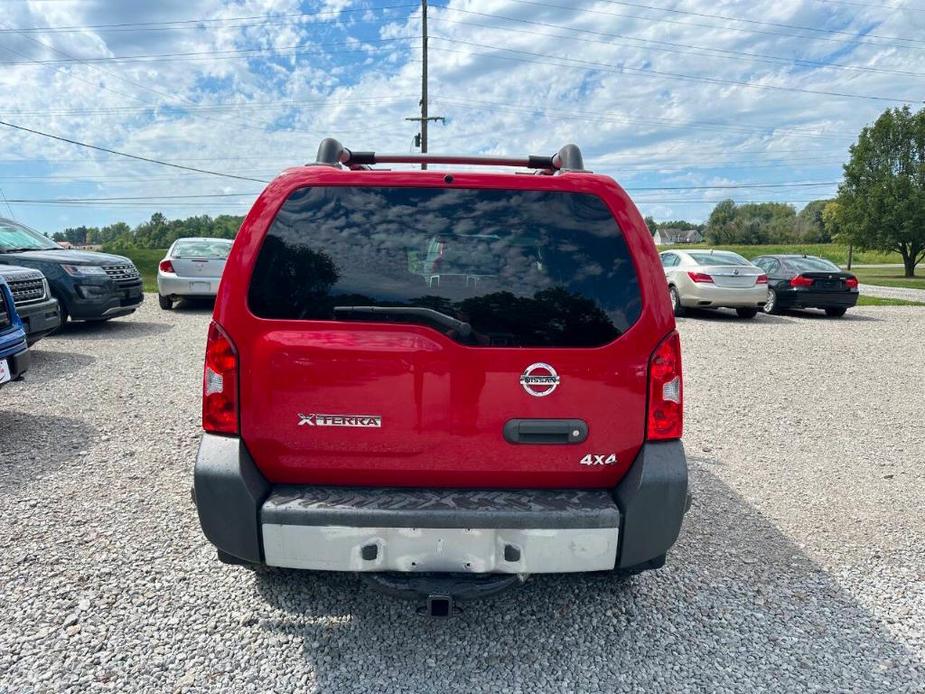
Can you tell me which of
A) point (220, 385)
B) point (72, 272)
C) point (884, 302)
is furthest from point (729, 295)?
point (220, 385)

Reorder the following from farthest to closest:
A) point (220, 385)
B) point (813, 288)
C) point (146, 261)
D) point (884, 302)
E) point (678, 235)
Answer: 1. point (678, 235)
2. point (146, 261)
3. point (884, 302)
4. point (813, 288)
5. point (220, 385)

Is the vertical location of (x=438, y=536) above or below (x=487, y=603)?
above

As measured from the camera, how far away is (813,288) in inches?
531

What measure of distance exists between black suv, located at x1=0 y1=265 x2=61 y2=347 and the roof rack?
4977 mm

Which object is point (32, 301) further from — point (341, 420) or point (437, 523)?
point (437, 523)

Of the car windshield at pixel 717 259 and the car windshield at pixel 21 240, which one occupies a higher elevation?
the car windshield at pixel 21 240

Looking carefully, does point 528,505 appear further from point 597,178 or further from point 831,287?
point 831,287

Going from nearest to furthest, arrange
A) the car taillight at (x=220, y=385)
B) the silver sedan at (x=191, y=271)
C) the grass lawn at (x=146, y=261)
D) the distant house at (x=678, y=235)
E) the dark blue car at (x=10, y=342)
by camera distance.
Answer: the car taillight at (x=220, y=385), the dark blue car at (x=10, y=342), the silver sedan at (x=191, y=271), the grass lawn at (x=146, y=261), the distant house at (x=678, y=235)

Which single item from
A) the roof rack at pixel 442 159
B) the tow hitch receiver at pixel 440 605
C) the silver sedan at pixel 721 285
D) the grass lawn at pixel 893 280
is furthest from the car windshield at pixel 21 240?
the grass lawn at pixel 893 280

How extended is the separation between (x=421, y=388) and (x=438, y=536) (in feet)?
1.71

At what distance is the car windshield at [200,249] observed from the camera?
1262 centimetres

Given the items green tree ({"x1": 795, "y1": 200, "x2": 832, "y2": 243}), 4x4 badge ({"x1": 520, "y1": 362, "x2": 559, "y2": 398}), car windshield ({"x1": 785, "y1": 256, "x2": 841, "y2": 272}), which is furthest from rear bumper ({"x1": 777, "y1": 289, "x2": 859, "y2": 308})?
green tree ({"x1": 795, "y1": 200, "x2": 832, "y2": 243})

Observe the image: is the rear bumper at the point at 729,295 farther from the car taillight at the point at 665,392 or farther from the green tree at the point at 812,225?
the green tree at the point at 812,225

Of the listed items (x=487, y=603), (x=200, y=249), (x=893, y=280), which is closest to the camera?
(x=487, y=603)
